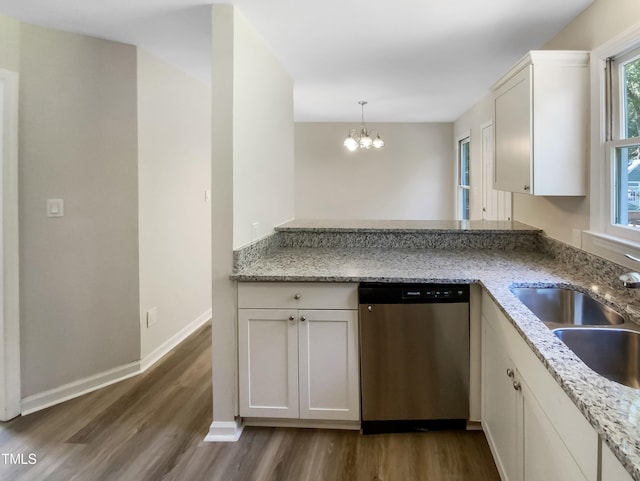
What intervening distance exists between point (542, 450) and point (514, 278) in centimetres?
97

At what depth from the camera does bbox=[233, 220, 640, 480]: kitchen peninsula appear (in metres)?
1.02

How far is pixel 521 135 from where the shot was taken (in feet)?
7.87

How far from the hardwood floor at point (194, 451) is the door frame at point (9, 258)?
0.58 ft

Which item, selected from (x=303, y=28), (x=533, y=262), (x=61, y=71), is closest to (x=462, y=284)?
(x=533, y=262)

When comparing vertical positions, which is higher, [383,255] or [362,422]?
[383,255]

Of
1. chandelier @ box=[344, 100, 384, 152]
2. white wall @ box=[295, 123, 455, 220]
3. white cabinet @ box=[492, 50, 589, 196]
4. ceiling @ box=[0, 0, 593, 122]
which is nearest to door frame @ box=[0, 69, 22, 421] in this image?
ceiling @ box=[0, 0, 593, 122]

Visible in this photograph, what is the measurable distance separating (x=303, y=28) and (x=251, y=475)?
2344 millimetres

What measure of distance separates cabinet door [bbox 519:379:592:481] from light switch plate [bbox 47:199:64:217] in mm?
2591

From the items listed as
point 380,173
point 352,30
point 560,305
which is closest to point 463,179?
point 380,173

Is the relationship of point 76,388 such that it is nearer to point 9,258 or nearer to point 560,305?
point 9,258

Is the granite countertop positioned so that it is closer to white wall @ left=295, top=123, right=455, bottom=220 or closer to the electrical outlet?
the electrical outlet

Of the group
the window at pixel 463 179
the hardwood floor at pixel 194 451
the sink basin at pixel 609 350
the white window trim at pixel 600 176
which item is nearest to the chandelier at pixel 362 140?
the window at pixel 463 179

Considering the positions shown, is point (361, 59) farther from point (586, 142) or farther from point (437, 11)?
point (586, 142)

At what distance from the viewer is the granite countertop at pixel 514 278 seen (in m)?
0.95
